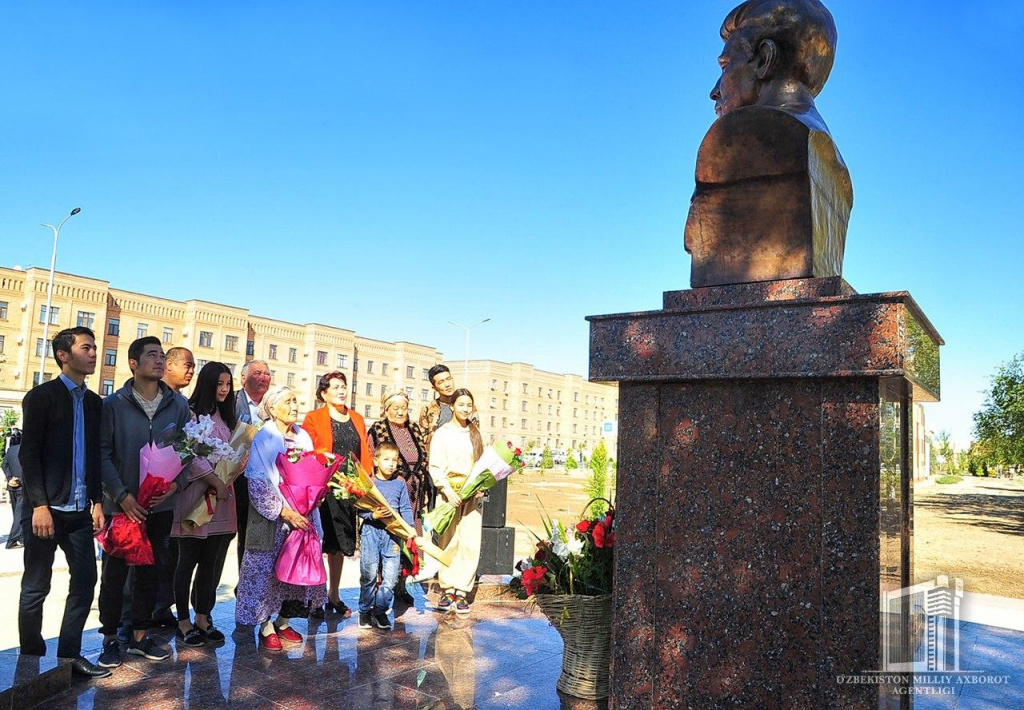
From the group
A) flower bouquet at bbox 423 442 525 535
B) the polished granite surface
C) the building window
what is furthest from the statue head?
the building window

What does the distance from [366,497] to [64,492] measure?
1871mm

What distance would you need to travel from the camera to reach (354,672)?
411 centimetres

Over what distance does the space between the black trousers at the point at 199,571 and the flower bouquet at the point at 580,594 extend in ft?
7.01

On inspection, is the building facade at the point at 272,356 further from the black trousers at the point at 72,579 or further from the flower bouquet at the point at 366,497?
the black trousers at the point at 72,579

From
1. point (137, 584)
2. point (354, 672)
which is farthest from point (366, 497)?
point (137, 584)

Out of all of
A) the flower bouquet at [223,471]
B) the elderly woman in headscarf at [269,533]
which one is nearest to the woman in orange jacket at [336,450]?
the elderly woman in headscarf at [269,533]

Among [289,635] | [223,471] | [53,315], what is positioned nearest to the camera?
[223,471]

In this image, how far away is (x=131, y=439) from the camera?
4.54 meters

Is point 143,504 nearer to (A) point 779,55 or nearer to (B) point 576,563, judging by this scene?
(B) point 576,563

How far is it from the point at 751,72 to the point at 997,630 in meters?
4.74

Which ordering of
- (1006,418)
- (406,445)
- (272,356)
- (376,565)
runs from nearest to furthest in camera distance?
1. (376,565)
2. (406,445)
3. (1006,418)
4. (272,356)

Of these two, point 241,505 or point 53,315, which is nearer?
point 241,505

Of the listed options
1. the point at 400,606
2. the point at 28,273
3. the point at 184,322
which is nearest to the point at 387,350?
the point at 184,322

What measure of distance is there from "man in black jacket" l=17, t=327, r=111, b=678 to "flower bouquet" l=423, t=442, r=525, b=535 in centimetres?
236
